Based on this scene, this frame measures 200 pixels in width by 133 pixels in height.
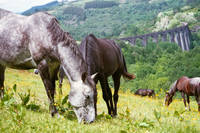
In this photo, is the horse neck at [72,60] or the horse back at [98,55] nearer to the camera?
the horse neck at [72,60]

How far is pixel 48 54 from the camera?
4.62 metres

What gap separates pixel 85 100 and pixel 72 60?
80cm

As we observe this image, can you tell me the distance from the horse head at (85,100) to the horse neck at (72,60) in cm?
20

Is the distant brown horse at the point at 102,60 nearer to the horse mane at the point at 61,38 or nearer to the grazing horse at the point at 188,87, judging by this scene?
the horse mane at the point at 61,38

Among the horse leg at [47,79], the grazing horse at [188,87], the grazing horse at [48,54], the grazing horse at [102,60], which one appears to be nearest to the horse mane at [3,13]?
the grazing horse at [48,54]

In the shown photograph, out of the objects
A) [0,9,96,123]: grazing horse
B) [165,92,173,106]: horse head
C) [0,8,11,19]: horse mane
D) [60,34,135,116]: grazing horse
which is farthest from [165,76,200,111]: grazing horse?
[0,8,11,19]: horse mane

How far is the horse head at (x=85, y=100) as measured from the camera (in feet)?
13.4

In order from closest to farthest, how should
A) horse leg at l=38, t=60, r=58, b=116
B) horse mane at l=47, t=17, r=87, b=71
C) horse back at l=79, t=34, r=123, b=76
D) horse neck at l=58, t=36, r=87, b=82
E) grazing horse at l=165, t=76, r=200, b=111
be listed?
1. horse neck at l=58, t=36, r=87, b=82
2. horse mane at l=47, t=17, r=87, b=71
3. horse leg at l=38, t=60, r=58, b=116
4. horse back at l=79, t=34, r=123, b=76
5. grazing horse at l=165, t=76, r=200, b=111

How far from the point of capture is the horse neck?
14.1ft

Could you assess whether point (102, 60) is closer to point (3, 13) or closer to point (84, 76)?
point (84, 76)

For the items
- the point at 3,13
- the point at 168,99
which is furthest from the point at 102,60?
the point at 168,99

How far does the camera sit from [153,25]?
16000 cm

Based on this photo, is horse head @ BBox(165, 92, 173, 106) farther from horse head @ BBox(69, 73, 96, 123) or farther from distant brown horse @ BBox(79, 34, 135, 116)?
horse head @ BBox(69, 73, 96, 123)

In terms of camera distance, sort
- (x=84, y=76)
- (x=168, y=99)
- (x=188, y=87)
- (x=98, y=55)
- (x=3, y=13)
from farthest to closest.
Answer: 1. (x=168, y=99)
2. (x=188, y=87)
3. (x=3, y=13)
4. (x=98, y=55)
5. (x=84, y=76)
